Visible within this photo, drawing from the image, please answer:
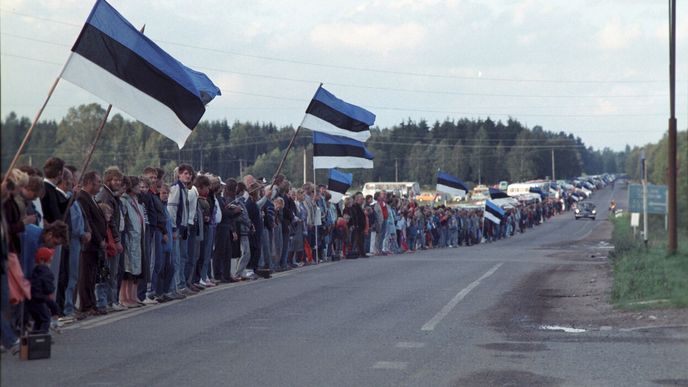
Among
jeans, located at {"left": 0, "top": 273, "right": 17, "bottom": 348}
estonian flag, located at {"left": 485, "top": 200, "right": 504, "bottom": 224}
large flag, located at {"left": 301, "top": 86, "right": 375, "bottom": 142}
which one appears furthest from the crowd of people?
estonian flag, located at {"left": 485, "top": 200, "right": 504, "bottom": 224}

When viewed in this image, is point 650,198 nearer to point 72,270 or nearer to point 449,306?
point 449,306

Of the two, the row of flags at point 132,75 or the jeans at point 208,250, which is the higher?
the row of flags at point 132,75

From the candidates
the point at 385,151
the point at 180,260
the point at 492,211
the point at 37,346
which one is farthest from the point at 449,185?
the point at 385,151

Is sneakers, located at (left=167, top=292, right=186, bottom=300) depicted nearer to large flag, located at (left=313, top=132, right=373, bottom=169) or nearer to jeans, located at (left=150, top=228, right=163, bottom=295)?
jeans, located at (left=150, top=228, right=163, bottom=295)

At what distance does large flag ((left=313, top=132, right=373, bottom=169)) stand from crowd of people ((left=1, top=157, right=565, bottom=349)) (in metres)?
0.80

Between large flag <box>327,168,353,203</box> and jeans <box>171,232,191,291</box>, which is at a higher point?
large flag <box>327,168,353,203</box>

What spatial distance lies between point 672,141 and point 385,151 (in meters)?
126

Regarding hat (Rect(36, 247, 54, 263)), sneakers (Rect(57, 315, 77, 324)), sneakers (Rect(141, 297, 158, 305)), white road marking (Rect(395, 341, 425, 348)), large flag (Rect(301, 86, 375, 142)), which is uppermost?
large flag (Rect(301, 86, 375, 142))

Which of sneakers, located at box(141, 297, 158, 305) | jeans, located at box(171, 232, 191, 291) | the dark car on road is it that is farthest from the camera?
the dark car on road

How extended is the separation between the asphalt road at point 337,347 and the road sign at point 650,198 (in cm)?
2807

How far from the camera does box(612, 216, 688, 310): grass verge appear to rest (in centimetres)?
1552

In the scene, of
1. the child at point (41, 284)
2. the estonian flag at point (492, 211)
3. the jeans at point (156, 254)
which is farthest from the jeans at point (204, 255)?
the estonian flag at point (492, 211)

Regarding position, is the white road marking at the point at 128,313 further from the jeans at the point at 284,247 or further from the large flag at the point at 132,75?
the jeans at the point at 284,247

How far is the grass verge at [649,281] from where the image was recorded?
15.5 metres
